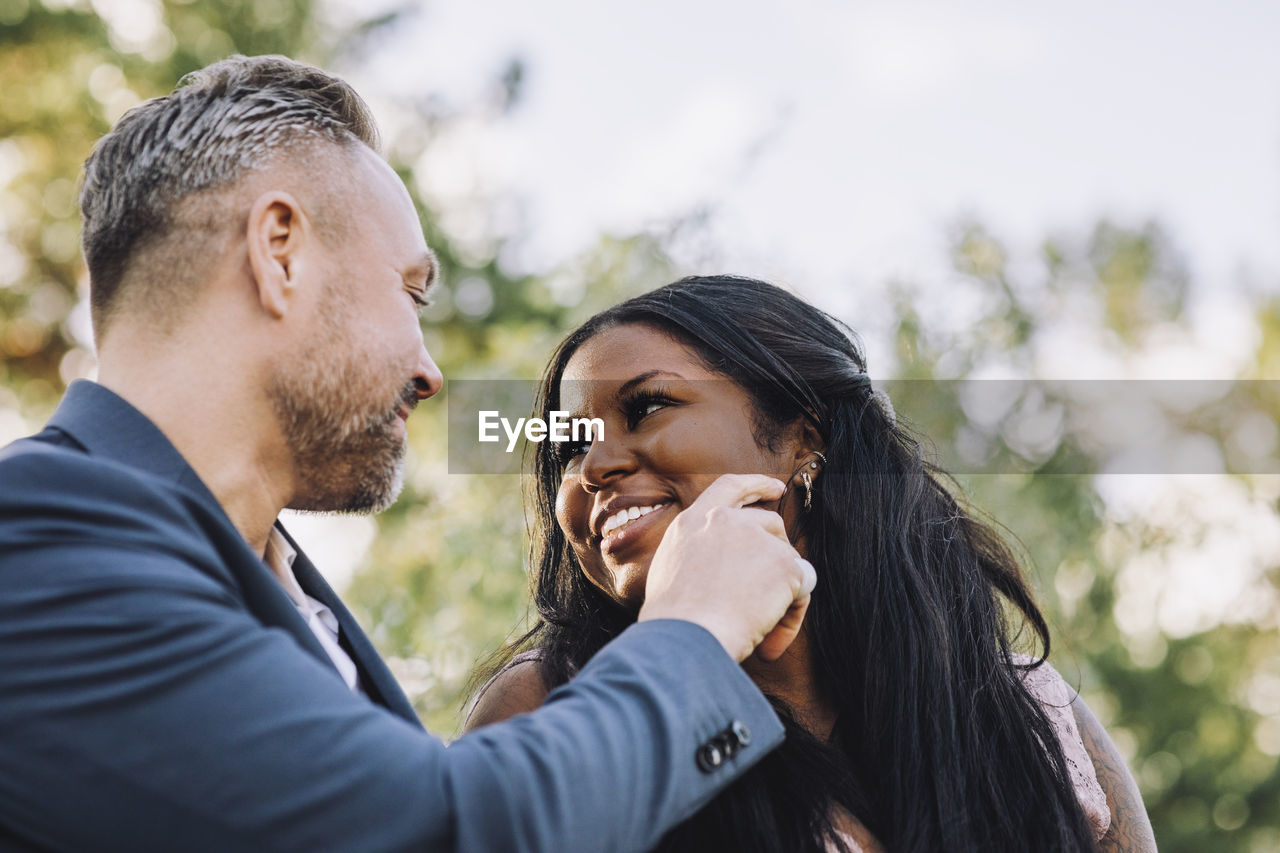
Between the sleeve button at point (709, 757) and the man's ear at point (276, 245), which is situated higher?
the man's ear at point (276, 245)

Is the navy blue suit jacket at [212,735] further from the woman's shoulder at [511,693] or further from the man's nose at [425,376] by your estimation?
the woman's shoulder at [511,693]

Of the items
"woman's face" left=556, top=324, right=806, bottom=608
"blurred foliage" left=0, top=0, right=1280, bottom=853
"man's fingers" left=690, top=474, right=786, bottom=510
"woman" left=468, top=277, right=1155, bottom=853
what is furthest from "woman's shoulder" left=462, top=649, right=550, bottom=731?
"blurred foliage" left=0, top=0, right=1280, bottom=853

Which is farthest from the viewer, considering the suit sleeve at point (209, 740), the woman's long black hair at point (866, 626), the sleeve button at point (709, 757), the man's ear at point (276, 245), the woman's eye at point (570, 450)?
the woman's eye at point (570, 450)

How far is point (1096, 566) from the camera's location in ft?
29.5

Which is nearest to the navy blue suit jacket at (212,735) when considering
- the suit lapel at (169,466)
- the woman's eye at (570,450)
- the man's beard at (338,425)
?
the suit lapel at (169,466)

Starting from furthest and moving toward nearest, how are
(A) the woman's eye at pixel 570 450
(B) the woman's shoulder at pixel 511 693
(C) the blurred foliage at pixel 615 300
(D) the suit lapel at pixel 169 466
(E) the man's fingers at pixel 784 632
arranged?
(C) the blurred foliage at pixel 615 300 → (A) the woman's eye at pixel 570 450 → (B) the woman's shoulder at pixel 511 693 → (E) the man's fingers at pixel 784 632 → (D) the suit lapel at pixel 169 466

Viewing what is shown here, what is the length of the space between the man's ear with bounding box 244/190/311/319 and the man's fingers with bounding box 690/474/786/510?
0.77 meters

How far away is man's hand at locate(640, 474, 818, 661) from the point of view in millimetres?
1727

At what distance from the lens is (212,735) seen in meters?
1.34

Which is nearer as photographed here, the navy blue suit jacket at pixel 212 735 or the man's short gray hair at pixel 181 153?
the navy blue suit jacket at pixel 212 735

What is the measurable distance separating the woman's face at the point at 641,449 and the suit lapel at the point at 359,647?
1.94 ft

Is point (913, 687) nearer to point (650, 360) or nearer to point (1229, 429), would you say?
point (650, 360)

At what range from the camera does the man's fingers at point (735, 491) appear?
208cm

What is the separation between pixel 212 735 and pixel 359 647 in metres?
0.86
